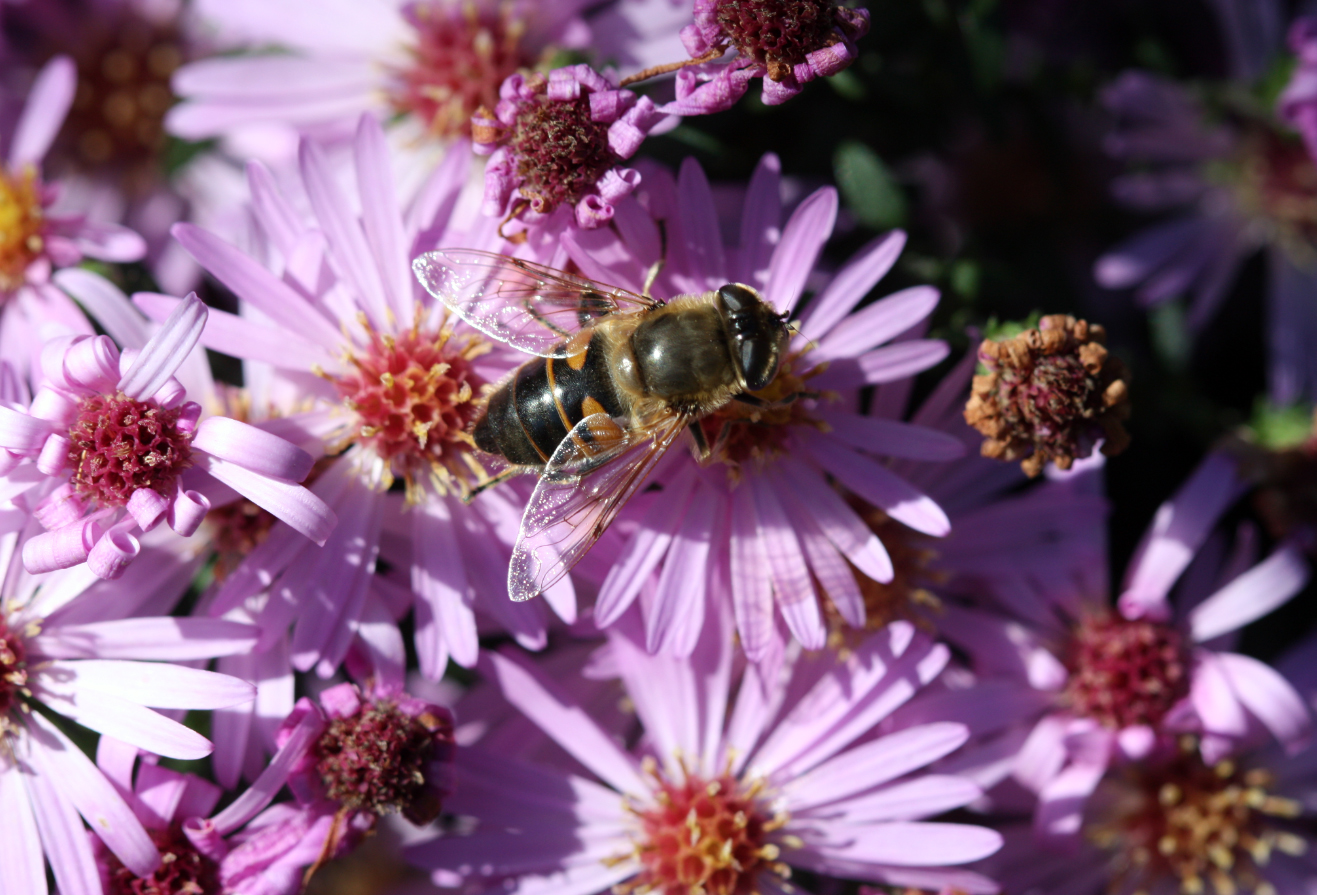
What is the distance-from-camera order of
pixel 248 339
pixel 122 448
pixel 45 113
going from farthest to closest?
pixel 45 113 < pixel 248 339 < pixel 122 448

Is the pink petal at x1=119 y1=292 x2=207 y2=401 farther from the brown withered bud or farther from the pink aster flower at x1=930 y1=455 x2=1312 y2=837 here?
the pink aster flower at x1=930 y1=455 x2=1312 y2=837

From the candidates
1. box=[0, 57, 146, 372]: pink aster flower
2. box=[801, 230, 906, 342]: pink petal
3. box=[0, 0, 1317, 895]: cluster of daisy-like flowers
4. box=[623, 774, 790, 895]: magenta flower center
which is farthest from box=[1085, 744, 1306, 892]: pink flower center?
box=[0, 57, 146, 372]: pink aster flower

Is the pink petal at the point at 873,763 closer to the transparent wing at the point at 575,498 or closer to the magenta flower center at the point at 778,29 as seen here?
the transparent wing at the point at 575,498

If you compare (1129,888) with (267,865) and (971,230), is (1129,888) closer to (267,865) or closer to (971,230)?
(971,230)

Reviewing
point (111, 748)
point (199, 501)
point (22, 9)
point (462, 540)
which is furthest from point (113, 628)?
point (22, 9)

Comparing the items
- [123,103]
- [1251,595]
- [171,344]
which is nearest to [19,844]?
[171,344]

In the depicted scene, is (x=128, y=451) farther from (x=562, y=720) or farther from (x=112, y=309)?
(x=562, y=720)

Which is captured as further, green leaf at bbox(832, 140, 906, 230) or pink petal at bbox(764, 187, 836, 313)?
green leaf at bbox(832, 140, 906, 230)
